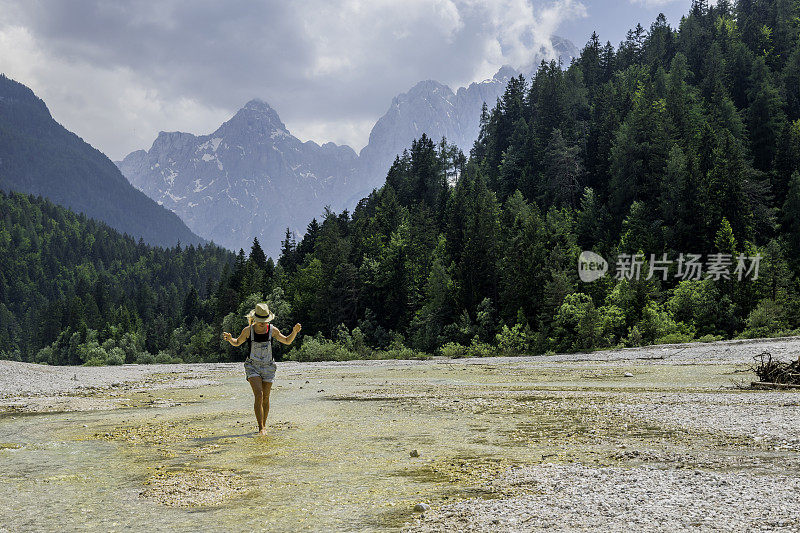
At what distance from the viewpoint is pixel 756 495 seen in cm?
656

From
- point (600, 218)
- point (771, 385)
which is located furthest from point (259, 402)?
point (600, 218)

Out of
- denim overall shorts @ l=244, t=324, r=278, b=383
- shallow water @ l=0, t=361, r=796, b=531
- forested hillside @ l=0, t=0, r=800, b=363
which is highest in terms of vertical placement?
forested hillside @ l=0, t=0, r=800, b=363

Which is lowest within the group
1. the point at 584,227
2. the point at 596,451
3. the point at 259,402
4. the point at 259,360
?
the point at 596,451

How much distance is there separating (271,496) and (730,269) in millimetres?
57781

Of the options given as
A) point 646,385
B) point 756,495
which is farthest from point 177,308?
point 756,495

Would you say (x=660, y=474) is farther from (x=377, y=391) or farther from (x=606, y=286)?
(x=606, y=286)

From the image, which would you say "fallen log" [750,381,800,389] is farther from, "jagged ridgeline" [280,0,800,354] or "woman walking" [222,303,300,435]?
"jagged ridgeline" [280,0,800,354]

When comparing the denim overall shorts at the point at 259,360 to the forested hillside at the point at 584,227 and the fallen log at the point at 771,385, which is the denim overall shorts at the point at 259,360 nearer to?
the fallen log at the point at 771,385

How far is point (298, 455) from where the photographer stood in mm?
10281

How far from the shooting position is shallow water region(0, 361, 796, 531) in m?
6.70

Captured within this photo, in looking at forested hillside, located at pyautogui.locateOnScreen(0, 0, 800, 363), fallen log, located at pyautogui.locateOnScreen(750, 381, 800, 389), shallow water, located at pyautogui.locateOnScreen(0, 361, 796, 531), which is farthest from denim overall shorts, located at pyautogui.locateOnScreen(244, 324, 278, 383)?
forested hillside, located at pyautogui.locateOnScreen(0, 0, 800, 363)

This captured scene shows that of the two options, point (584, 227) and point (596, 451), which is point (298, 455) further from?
point (584, 227)

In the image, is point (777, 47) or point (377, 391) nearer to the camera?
point (377, 391)

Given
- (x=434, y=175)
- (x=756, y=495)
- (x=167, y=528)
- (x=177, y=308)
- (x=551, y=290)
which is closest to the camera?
(x=167, y=528)
